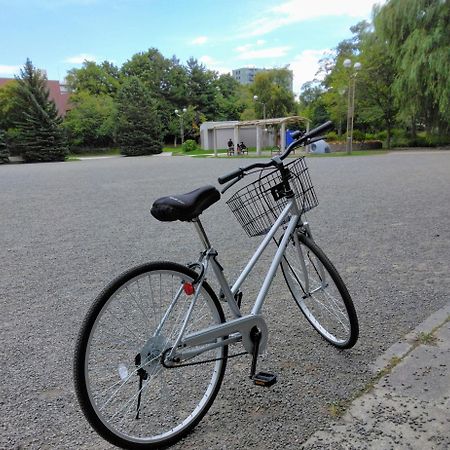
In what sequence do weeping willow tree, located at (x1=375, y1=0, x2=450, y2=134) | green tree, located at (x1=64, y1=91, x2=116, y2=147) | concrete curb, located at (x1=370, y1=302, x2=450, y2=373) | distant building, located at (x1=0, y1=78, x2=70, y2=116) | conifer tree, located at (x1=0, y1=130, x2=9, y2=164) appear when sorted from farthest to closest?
distant building, located at (x1=0, y1=78, x2=70, y2=116)
green tree, located at (x1=64, y1=91, x2=116, y2=147)
conifer tree, located at (x1=0, y1=130, x2=9, y2=164)
weeping willow tree, located at (x1=375, y1=0, x2=450, y2=134)
concrete curb, located at (x1=370, y1=302, x2=450, y2=373)

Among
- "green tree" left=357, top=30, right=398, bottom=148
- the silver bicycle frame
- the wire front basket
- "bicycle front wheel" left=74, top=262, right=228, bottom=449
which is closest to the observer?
"bicycle front wheel" left=74, top=262, right=228, bottom=449

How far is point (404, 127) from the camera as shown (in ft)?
101

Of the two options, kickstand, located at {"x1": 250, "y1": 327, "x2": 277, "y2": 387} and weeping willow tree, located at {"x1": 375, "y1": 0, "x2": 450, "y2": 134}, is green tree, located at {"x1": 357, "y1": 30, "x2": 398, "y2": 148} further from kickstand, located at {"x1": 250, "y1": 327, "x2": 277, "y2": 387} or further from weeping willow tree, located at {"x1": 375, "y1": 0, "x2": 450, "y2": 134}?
kickstand, located at {"x1": 250, "y1": 327, "x2": 277, "y2": 387}

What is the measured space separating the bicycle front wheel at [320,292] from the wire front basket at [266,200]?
0.21 m

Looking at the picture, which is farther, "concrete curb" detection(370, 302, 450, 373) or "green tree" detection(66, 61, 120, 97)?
"green tree" detection(66, 61, 120, 97)

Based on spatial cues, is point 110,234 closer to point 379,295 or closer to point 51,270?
point 51,270

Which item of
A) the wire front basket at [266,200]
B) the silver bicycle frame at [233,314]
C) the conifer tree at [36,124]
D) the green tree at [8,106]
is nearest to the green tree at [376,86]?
the conifer tree at [36,124]

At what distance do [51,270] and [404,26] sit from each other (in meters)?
22.1

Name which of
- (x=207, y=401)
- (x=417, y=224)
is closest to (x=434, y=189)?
(x=417, y=224)

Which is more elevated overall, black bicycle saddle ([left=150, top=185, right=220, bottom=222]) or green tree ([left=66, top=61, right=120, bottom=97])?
green tree ([left=66, top=61, right=120, bottom=97])

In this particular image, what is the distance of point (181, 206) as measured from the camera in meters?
1.64

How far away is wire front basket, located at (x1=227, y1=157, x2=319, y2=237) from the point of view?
2.07 metres

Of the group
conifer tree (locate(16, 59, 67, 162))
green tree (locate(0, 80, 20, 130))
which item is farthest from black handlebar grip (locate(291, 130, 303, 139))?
green tree (locate(0, 80, 20, 130))

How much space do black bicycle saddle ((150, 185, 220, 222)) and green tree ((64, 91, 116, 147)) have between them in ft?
151
